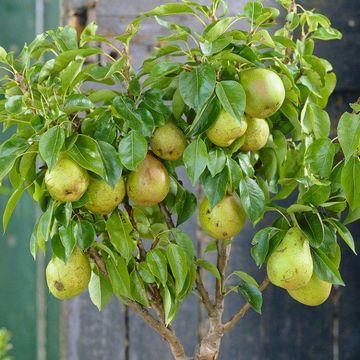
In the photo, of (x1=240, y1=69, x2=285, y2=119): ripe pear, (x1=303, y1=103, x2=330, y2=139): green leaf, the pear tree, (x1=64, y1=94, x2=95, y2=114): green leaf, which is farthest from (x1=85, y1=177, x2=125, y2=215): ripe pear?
(x1=303, y1=103, x2=330, y2=139): green leaf

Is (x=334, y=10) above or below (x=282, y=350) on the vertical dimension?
above

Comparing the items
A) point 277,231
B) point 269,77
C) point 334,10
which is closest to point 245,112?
point 269,77

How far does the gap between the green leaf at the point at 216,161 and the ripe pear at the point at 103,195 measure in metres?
0.13

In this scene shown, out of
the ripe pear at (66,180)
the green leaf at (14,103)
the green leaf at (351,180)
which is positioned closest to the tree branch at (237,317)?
the green leaf at (351,180)

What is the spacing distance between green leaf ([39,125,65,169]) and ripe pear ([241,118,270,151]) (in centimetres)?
28

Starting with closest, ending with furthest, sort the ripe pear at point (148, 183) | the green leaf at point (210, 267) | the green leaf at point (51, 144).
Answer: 1. the green leaf at point (51, 144)
2. the ripe pear at point (148, 183)
3. the green leaf at point (210, 267)

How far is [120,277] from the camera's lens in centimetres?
109

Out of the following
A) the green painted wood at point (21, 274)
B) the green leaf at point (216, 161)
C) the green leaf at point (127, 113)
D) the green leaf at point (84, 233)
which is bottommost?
the green painted wood at point (21, 274)

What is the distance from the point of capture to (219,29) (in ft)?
3.43

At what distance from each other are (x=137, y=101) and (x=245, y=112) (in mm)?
154

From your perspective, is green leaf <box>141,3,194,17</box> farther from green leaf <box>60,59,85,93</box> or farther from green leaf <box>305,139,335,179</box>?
green leaf <box>305,139,335,179</box>

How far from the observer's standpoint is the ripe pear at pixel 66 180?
1003 millimetres

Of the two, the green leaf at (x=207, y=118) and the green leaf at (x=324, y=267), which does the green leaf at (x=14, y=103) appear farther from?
the green leaf at (x=324, y=267)

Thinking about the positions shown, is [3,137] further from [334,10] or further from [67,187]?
[67,187]
